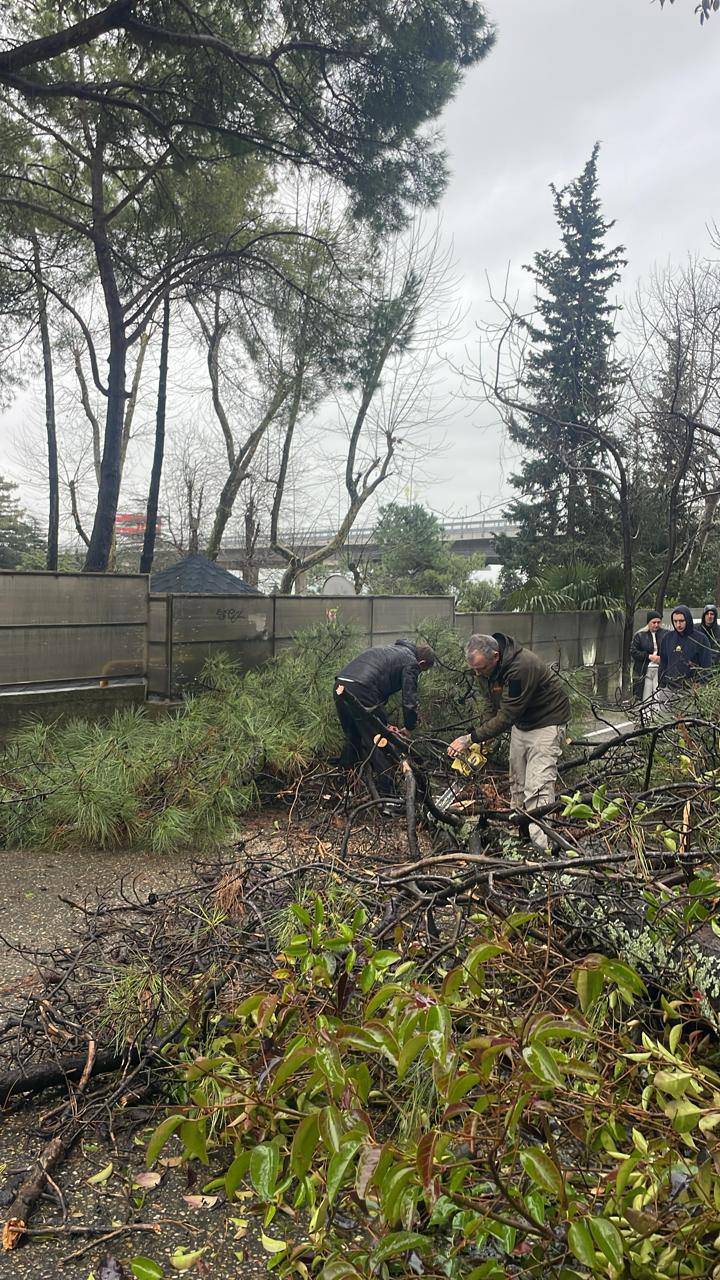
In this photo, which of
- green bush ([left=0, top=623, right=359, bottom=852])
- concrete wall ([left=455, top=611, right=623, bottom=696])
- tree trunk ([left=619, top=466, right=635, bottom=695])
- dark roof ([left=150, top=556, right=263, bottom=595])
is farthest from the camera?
dark roof ([left=150, top=556, right=263, bottom=595])

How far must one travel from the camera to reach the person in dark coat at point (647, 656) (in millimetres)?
10699

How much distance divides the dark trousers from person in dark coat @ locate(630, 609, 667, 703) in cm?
459

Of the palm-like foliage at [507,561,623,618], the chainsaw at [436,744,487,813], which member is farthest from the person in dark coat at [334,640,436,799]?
the palm-like foliage at [507,561,623,618]

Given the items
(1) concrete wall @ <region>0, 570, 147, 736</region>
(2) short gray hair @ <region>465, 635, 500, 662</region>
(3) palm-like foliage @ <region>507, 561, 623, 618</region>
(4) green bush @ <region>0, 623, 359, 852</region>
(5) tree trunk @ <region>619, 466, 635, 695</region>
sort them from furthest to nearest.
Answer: (3) palm-like foliage @ <region>507, 561, 623, 618</region> → (5) tree trunk @ <region>619, 466, 635, 695</region> → (1) concrete wall @ <region>0, 570, 147, 736</region> → (4) green bush @ <region>0, 623, 359, 852</region> → (2) short gray hair @ <region>465, 635, 500, 662</region>

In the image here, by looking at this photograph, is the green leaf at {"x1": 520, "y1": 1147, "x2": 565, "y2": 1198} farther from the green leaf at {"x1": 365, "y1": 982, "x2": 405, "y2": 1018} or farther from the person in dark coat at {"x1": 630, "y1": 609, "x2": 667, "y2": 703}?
the person in dark coat at {"x1": 630, "y1": 609, "x2": 667, "y2": 703}

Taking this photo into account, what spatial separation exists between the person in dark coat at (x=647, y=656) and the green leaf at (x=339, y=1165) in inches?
385

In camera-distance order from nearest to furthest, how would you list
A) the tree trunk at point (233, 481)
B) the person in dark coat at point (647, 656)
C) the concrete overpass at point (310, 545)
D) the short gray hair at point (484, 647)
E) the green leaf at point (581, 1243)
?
the green leaf at point (581, 1243) < the short gray hair at point (484, 647) < the person in dark coat at point (647, 656) < the tree trunk at point (233, 481) < the concrete overpass at point (310, 545)

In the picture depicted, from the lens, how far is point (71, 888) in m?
5.31

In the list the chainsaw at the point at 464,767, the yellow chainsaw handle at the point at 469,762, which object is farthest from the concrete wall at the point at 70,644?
the yellow chainsaw handle at the point at 469,762

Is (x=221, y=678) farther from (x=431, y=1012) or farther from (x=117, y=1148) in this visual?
(x=431, y=1012)

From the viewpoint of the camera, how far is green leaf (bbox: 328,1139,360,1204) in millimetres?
1367

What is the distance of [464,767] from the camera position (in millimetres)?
4383

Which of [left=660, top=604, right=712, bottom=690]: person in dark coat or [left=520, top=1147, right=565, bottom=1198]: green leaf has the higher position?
[left=660, top=604, right=712, bottom=690]: person in dark coat

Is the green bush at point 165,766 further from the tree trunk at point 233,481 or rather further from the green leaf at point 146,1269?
the tree trunk at point 233,481
